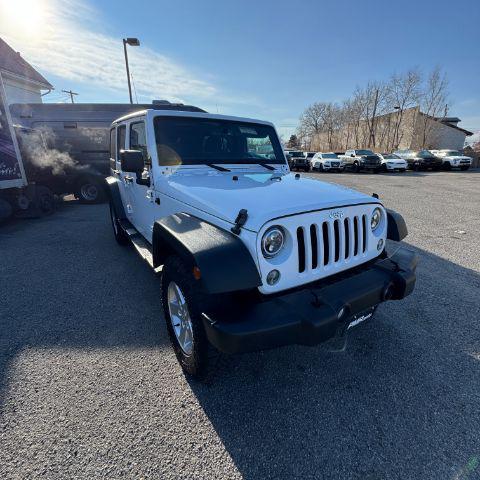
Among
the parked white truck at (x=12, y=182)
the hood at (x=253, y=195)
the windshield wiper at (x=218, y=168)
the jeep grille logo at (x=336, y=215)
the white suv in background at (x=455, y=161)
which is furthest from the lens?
the white suv in background at (x=455, y=161)

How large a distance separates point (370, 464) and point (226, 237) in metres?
1.55

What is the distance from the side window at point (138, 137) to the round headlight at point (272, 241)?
6.60 feet

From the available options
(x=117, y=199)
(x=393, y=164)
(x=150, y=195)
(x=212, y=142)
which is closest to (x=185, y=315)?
(x=150, y=195)

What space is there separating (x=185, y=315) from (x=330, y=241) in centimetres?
118

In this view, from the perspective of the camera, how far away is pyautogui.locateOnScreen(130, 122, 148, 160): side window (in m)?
3.26

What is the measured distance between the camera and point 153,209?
3219mm

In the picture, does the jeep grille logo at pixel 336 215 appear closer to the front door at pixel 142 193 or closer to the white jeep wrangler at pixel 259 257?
the white jeep wrangler at pixel 259 257

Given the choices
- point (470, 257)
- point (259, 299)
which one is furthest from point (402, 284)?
point (470, 257)

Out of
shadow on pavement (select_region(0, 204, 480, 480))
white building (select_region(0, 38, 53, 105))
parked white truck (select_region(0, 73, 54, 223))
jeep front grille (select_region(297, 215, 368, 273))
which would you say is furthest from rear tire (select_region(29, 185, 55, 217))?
white building (select_region(0, 38, 53, 105))

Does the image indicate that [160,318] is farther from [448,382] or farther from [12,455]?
[448,382]

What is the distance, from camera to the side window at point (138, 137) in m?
3.26

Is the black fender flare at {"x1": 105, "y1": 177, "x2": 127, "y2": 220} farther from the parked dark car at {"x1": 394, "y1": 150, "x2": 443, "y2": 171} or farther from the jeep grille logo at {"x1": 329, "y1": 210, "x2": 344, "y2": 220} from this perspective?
the parked dark car at {"x1": 394, "y1": 150, "x2": 443, "y2": 171}

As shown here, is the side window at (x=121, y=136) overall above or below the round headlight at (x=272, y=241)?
above

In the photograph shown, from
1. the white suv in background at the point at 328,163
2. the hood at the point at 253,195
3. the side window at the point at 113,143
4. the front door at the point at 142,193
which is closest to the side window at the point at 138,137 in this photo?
the front door at the point at 142,193
